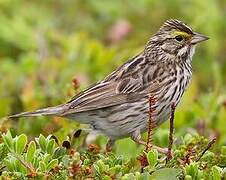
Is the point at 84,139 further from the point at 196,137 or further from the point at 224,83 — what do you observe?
the point at 224,83

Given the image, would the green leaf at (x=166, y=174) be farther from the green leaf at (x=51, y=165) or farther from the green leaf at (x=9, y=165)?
the green leaf at (x=9, y=165)

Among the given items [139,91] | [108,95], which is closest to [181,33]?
[139,91]

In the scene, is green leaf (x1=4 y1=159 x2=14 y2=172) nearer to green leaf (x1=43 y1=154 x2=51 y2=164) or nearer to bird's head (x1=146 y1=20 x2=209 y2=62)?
green leaf (x1=43 y1=154 x2=51 y2=164)

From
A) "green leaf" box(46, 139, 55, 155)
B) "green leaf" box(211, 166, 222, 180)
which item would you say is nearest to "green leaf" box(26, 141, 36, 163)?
"green leaf" box(46, 139, 55, 155)

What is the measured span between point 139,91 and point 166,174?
6.36ft

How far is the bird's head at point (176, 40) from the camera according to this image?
20.7 feet

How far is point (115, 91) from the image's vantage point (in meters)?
6.14

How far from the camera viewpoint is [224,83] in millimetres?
8734

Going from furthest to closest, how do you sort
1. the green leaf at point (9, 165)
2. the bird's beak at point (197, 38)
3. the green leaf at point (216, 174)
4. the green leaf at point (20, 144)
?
the bird's beak at point (197, 38)
the green leaf at point (20, 144)
the green leaf at point (9, 165)
the green leaf at point (216, 174)

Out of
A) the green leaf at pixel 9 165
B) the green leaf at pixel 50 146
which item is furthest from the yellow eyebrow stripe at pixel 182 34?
the green leaf at pixel 9 165

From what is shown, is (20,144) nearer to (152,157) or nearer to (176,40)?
(152,157)

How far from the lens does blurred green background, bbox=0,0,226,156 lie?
650 centimetres

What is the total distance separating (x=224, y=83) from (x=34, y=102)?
2497 mm

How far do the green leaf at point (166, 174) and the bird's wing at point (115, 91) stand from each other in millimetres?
1775
